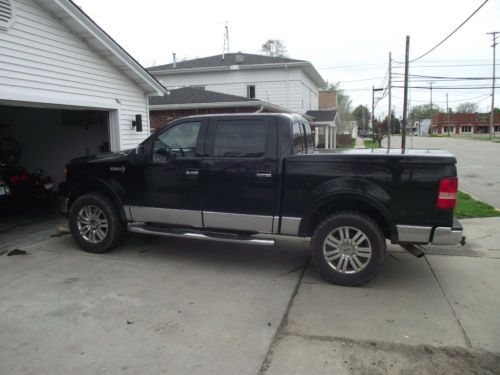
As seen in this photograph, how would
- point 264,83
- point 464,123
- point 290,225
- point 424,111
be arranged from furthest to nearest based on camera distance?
point 424,111 < point 464,123 < point 264,83 < point 290,225

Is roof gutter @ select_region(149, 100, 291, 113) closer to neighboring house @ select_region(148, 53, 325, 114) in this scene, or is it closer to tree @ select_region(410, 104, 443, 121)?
neighboring house @ select_region(148, 53, 325, 114)

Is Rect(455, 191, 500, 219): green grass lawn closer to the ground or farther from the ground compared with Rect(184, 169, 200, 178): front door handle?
closer to the ground

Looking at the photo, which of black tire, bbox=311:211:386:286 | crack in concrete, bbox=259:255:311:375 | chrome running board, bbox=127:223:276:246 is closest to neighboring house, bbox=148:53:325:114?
chrome running board, bbox=127:223:276:246

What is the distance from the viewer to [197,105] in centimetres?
1532

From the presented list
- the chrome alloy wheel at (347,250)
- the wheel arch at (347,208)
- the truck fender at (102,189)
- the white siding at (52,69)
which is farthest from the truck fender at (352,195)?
the white siding at (52,69)

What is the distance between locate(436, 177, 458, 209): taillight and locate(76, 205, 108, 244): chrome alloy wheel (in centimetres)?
463

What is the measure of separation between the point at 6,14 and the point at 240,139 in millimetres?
4476

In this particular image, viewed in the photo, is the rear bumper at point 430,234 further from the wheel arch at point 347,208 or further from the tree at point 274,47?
the tree at point 274,47

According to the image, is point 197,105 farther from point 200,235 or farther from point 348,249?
point 348,249

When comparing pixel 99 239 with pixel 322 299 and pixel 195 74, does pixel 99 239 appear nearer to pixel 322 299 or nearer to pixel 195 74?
pixel 322 299

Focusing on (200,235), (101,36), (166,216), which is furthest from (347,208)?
(101,36)

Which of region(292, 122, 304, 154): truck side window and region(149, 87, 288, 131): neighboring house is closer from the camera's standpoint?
region(292, 122, 304, 154): truck side window

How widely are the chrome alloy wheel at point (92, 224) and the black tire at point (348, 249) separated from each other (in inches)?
128

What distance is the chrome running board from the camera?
5.05 metres
